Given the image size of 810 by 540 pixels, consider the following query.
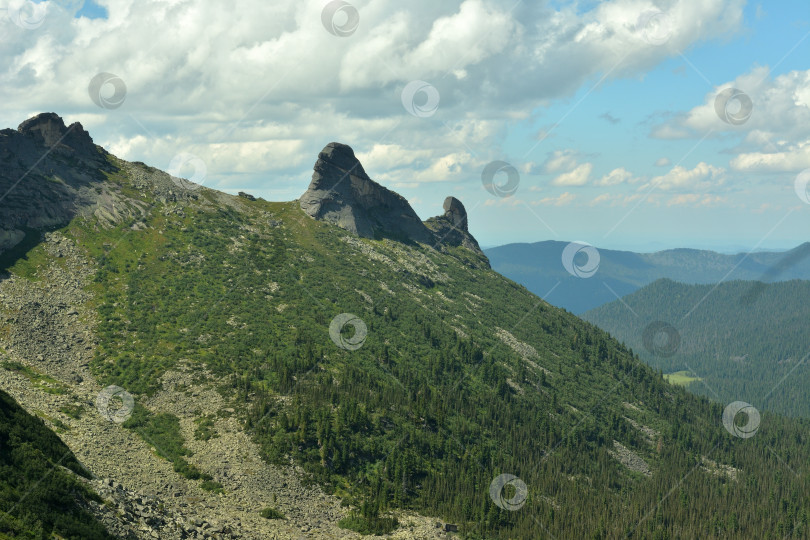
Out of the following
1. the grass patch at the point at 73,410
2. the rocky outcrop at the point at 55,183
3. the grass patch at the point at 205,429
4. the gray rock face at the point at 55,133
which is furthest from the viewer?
the gray rock face at the point at 55,133

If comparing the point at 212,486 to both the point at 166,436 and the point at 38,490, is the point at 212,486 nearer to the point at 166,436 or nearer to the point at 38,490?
the point at 166,436

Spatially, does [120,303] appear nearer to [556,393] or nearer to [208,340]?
[208,340]

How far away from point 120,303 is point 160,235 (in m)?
38.5

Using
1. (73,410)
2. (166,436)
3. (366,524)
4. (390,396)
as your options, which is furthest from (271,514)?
(390,396)

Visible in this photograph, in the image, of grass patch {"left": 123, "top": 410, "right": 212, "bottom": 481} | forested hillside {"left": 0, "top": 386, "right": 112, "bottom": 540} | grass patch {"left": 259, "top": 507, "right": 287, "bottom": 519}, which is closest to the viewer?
forested hillside {"left": 0, "top": 386, "right": 112, "bottom": 540}

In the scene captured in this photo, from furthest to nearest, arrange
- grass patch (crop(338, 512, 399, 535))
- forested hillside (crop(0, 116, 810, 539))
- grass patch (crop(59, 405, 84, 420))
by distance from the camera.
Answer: forested hillside (crop(0, 116, 810, 539))
grass patch (crop(59, 405, 84, 420))
grass patch (crop(338, 512, 399, 535))

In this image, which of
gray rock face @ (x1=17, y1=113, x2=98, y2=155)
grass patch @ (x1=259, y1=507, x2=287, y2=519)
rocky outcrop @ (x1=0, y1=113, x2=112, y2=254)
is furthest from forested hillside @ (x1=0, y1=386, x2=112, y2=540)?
gray rock face @ (x1=17, y1=113, x2=98, y2=155)

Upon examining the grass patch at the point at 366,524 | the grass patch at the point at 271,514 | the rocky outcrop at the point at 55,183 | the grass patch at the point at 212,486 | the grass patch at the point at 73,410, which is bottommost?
the grass patch at the point at 366,524

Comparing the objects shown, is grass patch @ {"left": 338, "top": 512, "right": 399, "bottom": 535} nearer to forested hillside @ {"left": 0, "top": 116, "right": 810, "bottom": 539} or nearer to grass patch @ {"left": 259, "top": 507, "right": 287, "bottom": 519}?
forested hillside @ {"left": 0, "top": 116, "right": 810, "bottom": 539}

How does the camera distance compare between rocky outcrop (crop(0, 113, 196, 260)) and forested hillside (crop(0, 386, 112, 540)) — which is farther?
rocky outcrop (crop(0, 113, 196, 260))

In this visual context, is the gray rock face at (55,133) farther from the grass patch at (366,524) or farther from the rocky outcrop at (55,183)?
the grass patch at (366,524)

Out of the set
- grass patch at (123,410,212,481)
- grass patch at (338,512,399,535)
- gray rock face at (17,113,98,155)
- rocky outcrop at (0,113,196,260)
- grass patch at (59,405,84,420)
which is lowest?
grass patch at (338,512,399,535)

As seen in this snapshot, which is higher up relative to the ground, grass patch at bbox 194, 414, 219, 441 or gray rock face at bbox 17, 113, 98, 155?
gray rock face at bbox 17, 113, 98, 155

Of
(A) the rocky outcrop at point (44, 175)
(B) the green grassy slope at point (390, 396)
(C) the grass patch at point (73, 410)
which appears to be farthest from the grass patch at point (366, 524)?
(A) the rocky outcrop at point (44, 175)
